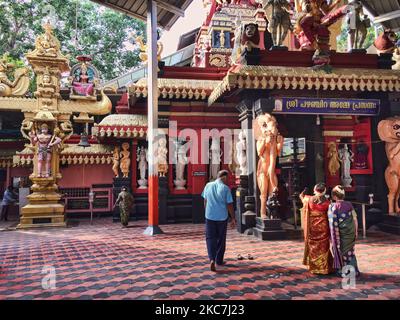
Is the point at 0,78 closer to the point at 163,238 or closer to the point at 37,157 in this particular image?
the point at 37,157

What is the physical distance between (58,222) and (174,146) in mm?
5095

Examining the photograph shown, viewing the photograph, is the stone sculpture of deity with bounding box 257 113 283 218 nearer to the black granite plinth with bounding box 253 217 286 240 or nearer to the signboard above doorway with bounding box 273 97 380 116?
the black granite plinth with bounding box 253 217 286 240

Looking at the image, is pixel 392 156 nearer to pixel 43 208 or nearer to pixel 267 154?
pixel 267 154

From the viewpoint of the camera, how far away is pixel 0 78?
12.1 meters

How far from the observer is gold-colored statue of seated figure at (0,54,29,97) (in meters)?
12.2

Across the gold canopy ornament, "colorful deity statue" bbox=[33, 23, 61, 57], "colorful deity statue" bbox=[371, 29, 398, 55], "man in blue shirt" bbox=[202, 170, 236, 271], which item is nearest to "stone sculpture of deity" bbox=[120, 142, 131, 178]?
the gold canopy ornament

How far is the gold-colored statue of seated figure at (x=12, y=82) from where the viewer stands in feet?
40.0

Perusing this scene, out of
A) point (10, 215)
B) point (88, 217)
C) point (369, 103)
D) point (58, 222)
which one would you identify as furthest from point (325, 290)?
point (10, 215)

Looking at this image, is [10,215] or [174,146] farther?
[10,215]

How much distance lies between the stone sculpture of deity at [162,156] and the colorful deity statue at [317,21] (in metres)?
5.64

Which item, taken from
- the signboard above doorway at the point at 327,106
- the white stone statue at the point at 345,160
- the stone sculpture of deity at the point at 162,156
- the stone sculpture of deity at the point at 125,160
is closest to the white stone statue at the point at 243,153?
the signboard above doorway at the point at 327,106

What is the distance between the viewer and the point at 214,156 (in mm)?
11742

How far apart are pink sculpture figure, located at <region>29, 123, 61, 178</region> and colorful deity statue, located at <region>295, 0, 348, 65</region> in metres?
9.56

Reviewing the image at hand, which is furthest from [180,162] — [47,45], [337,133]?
[47,45]
